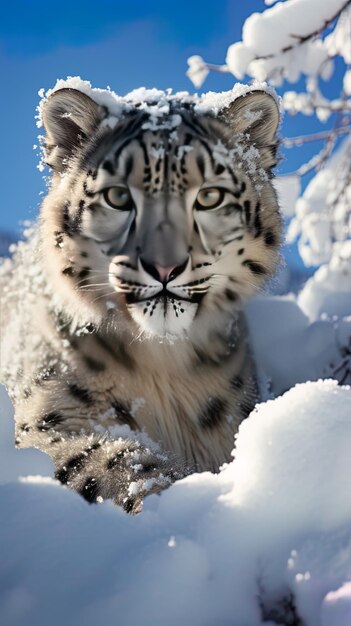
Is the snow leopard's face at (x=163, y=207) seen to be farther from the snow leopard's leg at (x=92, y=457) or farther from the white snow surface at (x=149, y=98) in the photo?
the snow leopard's leg at (x=92, y=457)

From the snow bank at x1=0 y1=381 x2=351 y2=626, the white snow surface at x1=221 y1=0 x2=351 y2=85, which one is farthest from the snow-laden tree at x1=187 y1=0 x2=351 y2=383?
the snow bank at x1=0 y1=381 x2=351 y2=626

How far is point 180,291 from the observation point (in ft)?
7.43

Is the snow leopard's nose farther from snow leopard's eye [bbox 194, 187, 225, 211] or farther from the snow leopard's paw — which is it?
the snow leopard's paw

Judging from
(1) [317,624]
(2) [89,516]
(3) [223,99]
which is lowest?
(1) [317,624]

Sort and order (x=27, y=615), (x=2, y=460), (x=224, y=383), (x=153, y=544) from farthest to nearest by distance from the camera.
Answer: (x=224, y=383) → (x=2, y=460) → (x=153, y=544) → (x=27, y=615)

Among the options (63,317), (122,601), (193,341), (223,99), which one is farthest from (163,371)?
(122,601)

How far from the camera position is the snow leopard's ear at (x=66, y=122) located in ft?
8.62

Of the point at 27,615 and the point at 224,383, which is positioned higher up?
the point at 224,383

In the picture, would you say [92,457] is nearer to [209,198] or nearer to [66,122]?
[209,198]

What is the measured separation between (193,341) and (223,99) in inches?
40.0

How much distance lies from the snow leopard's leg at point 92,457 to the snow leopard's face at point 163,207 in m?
0.42

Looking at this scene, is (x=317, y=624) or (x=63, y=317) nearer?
(x=317, y=624)

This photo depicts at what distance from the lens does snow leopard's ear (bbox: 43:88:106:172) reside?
2.63 meters

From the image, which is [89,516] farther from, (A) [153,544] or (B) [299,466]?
(B) [299,466]
